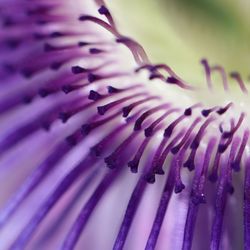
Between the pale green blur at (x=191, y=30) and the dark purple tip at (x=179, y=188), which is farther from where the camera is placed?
the pale green blur at (x=191, y=30)

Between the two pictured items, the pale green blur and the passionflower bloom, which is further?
the pale green blur

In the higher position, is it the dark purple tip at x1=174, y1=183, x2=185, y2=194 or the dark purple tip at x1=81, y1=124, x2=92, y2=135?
the dark purple tip at x1=81, y1=124, x2=92, y2=135

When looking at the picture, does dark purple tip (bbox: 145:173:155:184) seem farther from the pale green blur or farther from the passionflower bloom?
the pale green blur

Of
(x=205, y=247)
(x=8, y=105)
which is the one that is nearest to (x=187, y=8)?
(x=8, y=105)

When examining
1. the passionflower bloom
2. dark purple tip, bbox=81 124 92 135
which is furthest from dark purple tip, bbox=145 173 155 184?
dark purple tip, bbox=81 124 92 135

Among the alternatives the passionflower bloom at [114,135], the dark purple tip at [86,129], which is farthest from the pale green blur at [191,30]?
the dark purple tip at [86,129]

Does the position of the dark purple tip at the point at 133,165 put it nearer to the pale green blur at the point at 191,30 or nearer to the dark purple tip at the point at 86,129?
the dark purple tip at the point at 86,129

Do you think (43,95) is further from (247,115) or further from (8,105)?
(247,115)

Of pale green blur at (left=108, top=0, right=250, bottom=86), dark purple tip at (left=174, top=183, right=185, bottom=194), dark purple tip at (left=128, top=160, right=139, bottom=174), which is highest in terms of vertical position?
pale green blur at (left=108, top=0, right=250, bottom=86)
